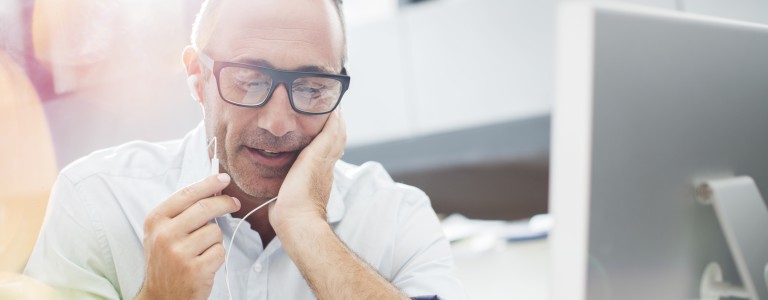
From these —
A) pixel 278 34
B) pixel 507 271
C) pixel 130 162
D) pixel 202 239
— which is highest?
pixel 278 34

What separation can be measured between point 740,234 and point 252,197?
0.77m

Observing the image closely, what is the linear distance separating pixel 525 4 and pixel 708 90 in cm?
180

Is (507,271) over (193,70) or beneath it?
beneath

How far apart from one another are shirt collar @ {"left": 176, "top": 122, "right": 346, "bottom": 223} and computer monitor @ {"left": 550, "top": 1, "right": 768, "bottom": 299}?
2.20ft

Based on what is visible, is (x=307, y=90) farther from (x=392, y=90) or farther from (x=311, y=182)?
(x=392, y=90)

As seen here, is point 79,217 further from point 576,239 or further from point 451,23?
point 451,23

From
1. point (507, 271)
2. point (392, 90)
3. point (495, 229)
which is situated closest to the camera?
point (507, 271)

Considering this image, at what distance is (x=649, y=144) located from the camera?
0.60 meters

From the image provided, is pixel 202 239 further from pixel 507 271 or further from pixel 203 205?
pixel 507 271

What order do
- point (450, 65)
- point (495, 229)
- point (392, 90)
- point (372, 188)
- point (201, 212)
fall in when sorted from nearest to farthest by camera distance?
point (201, 212), point (372, 188), point (495, 229), point (450, 65), point (392, 90)

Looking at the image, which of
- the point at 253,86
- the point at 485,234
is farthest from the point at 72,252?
the point at 485,234

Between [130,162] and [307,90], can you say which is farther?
[130,162]

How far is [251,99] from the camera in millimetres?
1054

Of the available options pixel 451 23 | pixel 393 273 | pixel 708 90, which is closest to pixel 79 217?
pixel 393 273
